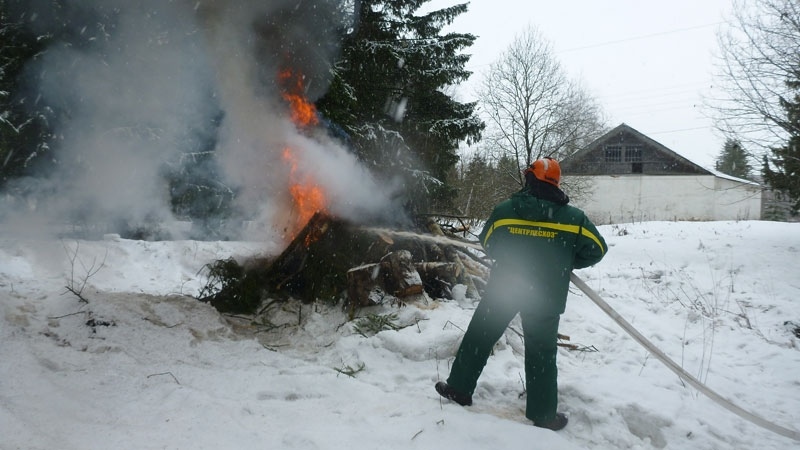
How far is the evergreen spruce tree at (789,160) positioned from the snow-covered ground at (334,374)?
17.3 feet

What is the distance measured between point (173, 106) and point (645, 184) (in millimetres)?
28003

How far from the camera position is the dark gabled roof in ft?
84.7

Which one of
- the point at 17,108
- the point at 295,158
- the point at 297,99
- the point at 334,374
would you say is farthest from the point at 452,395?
the point at 17,108

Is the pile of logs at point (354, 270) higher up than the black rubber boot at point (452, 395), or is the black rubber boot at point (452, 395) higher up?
the pile of logs at point (354, 270)

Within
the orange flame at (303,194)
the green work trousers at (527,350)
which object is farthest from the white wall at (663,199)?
the green work trousers at (527,350)

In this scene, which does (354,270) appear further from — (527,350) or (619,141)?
(619,141)

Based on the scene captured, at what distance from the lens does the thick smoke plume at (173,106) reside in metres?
5.54

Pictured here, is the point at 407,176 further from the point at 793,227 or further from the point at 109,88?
the point at 793,227

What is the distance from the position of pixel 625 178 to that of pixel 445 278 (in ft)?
83.2

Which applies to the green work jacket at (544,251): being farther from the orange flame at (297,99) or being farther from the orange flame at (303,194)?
the orange flame at (297,99)

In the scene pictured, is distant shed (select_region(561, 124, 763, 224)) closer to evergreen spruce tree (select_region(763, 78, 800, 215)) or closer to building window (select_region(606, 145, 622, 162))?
building window (select_region(606, 145, 622, 162))

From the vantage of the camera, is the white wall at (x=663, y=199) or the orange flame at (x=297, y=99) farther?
the white wall at (x=663, y=199)

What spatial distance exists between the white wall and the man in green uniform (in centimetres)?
2359

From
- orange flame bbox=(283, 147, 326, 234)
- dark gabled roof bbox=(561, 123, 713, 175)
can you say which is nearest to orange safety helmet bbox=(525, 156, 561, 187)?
orange flame bbox=(283, 147, 326, 234)
